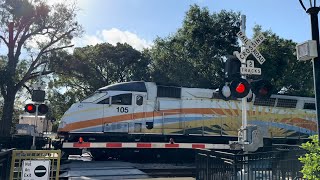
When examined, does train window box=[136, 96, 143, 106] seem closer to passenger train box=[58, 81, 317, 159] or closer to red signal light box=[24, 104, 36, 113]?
passenger train box=[58, 81, 317, 159]

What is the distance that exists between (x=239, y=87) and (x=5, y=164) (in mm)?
5313

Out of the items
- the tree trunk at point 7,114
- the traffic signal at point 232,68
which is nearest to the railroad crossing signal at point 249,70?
→ the traffic signal at point 232,68

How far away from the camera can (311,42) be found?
5.59 meters

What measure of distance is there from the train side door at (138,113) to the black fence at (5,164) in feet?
33.5

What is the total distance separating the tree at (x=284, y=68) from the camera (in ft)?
106

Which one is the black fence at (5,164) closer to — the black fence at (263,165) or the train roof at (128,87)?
the black fence at (263,165)

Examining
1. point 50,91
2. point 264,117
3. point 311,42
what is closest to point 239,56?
point 311,42

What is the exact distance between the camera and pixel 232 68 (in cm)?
790

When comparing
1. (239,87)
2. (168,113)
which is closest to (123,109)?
(168,113)

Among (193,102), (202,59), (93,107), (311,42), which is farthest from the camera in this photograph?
(202,59)

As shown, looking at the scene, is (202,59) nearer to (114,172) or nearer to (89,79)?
(89,79)

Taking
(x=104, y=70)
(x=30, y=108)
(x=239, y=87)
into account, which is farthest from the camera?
(x=104, y=70)

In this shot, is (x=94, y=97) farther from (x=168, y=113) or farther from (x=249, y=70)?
(x=249, y=70)

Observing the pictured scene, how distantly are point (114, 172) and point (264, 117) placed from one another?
9952 millimetres
